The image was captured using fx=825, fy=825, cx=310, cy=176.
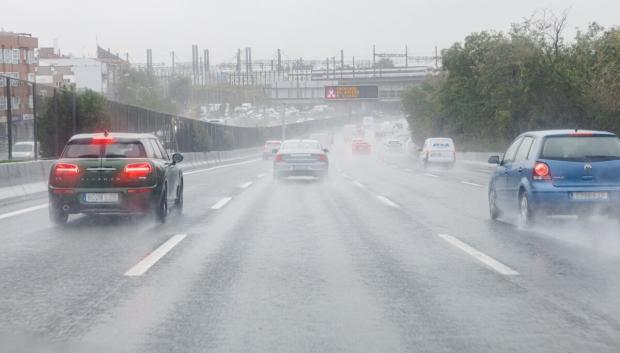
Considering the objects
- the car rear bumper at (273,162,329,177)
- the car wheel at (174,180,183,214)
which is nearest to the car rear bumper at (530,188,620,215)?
the car wheel at (174,180,183,214)

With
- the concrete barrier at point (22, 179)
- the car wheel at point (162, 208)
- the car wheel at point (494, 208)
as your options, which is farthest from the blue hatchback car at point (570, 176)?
the concrete barrier at point (22, 179)

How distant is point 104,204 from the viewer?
12844mm

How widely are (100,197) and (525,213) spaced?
6583mm

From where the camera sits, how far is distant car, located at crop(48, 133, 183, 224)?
12.8 meters

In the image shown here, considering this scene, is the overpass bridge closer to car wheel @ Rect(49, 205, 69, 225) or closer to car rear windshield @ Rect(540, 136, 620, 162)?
car wheel @ Rect(49, 205, 69, 225)

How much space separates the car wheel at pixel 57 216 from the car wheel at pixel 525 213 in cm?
718

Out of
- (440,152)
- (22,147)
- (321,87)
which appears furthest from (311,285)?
(321,87)

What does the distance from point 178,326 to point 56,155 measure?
19964 mm

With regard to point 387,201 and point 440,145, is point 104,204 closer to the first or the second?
point 387,201

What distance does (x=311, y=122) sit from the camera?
12219 cm

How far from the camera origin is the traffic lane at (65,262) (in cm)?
649

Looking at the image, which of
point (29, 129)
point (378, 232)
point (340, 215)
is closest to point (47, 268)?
point (378, 232)

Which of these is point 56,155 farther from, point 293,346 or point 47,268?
point 293,346

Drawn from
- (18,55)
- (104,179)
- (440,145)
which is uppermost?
(18,55)
